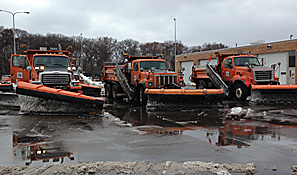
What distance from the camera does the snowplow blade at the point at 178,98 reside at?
11555 millimetres

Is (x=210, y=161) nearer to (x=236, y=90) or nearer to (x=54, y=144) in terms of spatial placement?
(x=54, y=144)

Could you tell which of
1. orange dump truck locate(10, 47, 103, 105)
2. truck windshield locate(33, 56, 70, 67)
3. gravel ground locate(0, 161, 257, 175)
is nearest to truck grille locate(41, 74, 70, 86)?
orange dump truck locate(10, 47, 103, 105)

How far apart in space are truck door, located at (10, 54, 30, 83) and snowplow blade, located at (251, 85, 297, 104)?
1075 cm

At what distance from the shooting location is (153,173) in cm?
444

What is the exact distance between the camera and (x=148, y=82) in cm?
1332

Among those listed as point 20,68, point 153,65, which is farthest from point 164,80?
point 20,68

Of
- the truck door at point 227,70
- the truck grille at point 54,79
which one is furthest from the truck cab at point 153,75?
the truck door at point 227,70

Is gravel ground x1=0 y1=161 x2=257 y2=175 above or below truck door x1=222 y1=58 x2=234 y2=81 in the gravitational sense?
below

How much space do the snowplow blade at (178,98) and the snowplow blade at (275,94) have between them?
11.2 ft

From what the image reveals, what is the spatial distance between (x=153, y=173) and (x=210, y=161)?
110 cm

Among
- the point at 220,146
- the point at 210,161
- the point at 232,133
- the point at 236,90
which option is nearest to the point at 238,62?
the point at 236,90

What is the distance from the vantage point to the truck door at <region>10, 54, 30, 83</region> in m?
12.9

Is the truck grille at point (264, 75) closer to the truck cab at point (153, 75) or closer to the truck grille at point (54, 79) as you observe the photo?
the truck cab at point (153, 75)

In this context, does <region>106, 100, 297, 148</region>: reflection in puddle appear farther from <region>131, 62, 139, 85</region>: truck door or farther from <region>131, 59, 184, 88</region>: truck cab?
<region>131, 62, 139, 85</region>: truck door
